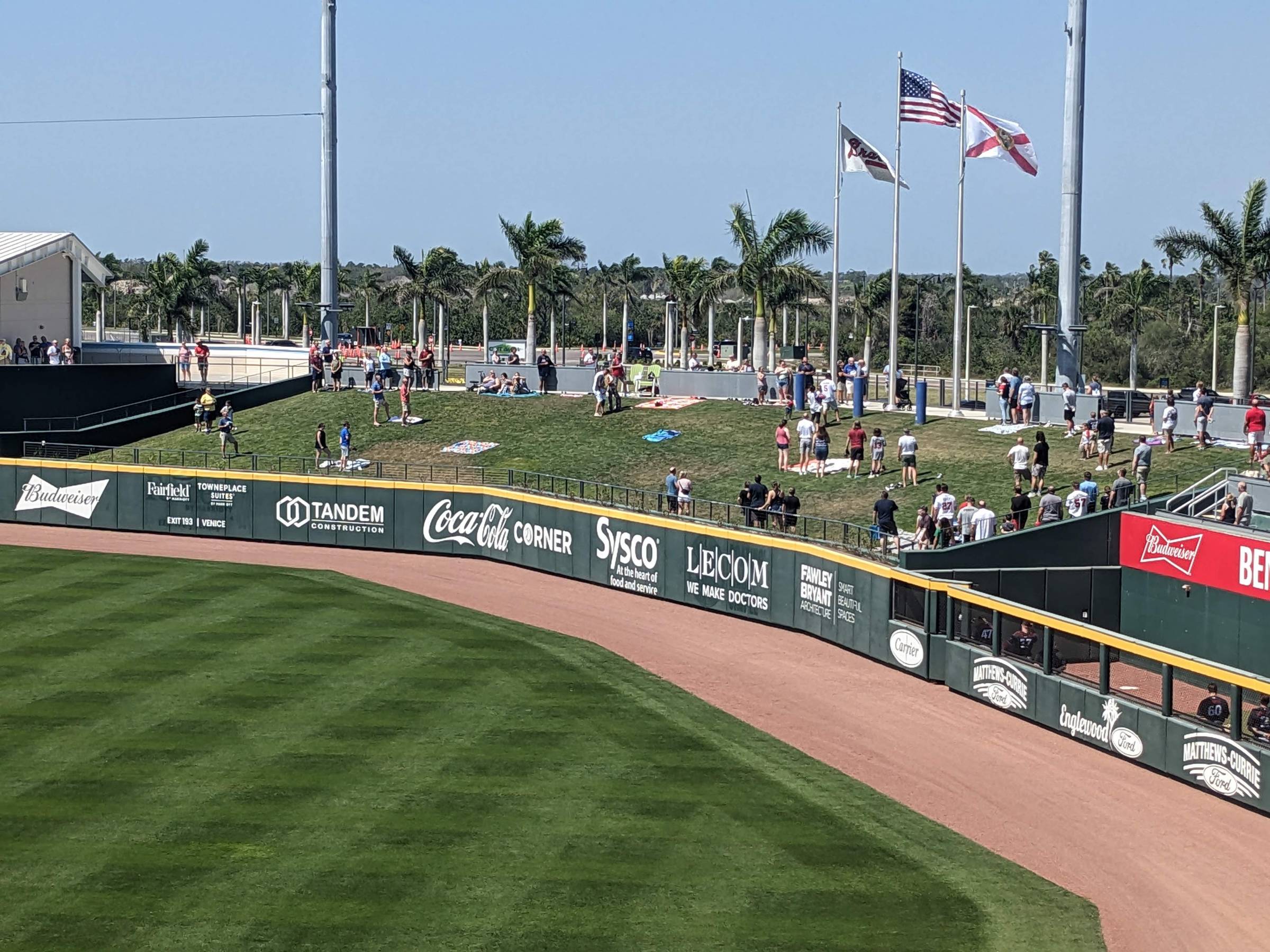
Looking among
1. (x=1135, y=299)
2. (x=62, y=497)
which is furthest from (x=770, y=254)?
(x=1135, y=299)

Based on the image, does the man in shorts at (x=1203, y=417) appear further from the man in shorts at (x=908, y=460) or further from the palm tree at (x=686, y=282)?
the palm tree at (x=686, y=282)

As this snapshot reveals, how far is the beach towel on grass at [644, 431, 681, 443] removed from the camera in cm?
4406

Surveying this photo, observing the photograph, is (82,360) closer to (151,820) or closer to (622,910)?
(151,820)

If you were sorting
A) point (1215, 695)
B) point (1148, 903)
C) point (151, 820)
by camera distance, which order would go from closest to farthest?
point (1148, 903), point (151, 820), point (1215, 695)

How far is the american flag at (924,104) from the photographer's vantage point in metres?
41.0

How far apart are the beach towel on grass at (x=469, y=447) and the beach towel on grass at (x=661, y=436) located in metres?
5.04

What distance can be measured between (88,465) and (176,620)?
15707 mm

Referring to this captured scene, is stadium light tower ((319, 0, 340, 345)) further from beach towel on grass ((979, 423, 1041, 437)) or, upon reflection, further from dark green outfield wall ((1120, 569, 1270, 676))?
dark green outfield wall ((1120, 569, 1270, 676))

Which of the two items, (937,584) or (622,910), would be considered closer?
(622,910)

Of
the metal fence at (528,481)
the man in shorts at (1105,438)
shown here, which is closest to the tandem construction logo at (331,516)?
the metal fence at (528,481)

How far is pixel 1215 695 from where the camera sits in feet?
64.5

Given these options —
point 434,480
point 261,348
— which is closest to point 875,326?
point 261,348

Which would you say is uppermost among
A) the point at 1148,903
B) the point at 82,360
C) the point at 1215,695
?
the point at 82,360

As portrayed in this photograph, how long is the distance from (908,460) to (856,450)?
1.72 m
